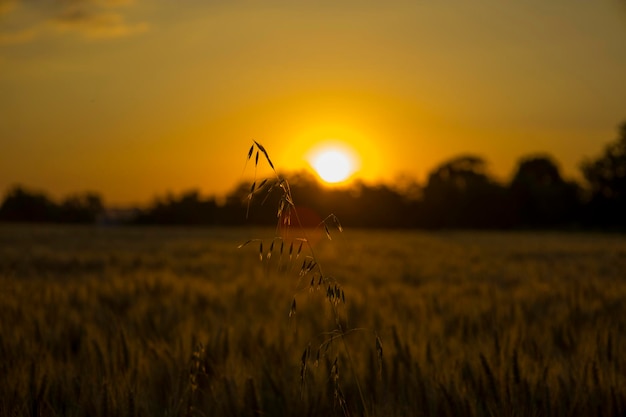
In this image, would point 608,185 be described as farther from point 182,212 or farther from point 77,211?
point 77,211

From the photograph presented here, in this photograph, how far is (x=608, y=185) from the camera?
46.0 m

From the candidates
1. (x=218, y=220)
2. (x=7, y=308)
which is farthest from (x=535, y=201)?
(x=7, y=308)

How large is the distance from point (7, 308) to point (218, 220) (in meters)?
49.3

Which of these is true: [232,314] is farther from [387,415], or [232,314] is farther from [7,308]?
[387,415]

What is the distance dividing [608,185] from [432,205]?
1154 cm

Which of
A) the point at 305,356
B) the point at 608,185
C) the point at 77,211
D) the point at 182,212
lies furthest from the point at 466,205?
the point at 305,356

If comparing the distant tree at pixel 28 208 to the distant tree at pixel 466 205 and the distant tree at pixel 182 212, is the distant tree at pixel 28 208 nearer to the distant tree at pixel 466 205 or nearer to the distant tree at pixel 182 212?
the distant tree at pixel 182 212

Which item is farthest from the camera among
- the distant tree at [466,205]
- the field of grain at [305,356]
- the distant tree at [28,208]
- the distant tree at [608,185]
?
the distant tree at [28,208]

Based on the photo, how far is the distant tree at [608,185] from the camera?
45062 mm

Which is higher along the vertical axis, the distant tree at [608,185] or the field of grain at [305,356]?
the distant tree at [608,185]

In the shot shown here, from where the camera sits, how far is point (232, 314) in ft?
13.7

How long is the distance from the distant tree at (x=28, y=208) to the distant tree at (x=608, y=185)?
3661 cm

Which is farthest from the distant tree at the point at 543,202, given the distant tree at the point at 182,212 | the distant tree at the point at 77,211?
the distant tree at the point at 77,211

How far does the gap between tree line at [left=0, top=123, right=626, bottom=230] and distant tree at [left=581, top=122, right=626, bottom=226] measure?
0.06 metres
